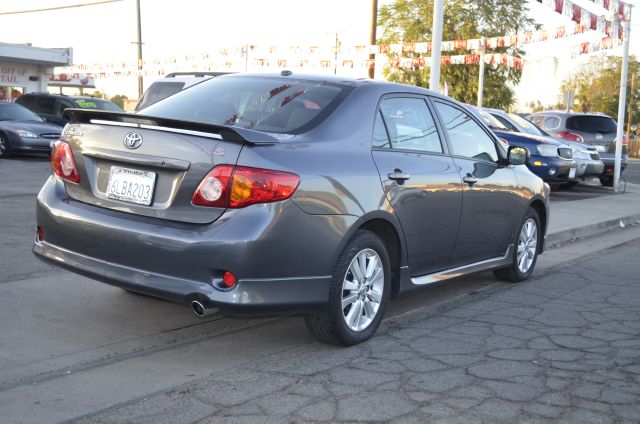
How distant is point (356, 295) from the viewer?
4766 millimetres

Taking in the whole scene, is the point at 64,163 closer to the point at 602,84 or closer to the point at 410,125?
the point at 410,125

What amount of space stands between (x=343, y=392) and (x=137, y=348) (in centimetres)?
136

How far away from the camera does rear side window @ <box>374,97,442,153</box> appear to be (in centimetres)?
525

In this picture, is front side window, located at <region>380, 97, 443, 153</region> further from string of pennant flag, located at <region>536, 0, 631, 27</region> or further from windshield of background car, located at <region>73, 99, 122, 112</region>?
windshield of background car, located at <region>73, 99, 122, 112</region>

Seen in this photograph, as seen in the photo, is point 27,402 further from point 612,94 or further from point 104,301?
point 612,94

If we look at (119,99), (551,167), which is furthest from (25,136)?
(119,99)

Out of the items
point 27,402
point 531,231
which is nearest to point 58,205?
point 27,402

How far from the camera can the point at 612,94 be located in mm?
68500

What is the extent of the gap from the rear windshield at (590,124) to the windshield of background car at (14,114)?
12821 mm

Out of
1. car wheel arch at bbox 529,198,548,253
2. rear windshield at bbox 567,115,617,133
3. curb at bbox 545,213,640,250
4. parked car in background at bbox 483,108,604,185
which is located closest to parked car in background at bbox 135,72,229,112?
parked car in background at bbox 483,108,604,185

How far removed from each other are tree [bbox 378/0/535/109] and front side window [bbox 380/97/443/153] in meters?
35.8

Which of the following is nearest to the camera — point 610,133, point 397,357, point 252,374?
point 252,374

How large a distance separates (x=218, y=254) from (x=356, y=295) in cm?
105

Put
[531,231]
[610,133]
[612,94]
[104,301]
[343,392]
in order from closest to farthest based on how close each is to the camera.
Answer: [343,392], [104,301], [531,231], [610,133], [612,94]
